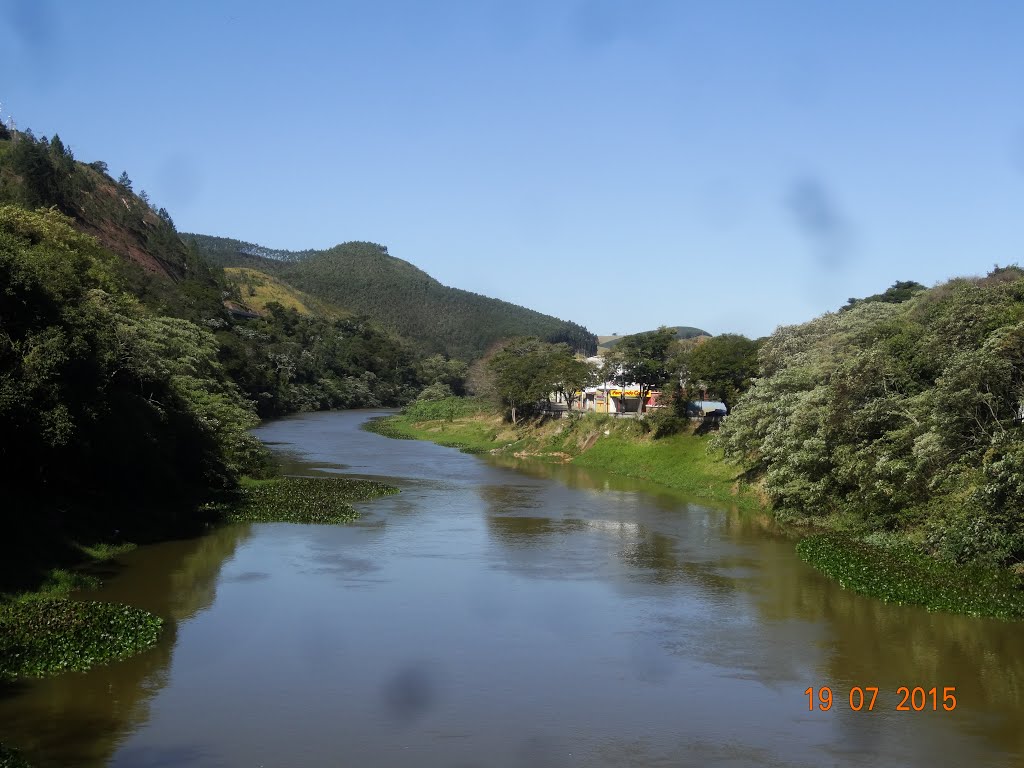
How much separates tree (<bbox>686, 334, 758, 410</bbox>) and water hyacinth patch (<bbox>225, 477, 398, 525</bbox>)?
843 inches

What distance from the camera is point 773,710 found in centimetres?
1936

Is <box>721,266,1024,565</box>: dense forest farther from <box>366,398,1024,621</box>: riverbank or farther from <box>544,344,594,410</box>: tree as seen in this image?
<box>544,344,594,410</box>: tree

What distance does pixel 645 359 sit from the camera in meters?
68.6

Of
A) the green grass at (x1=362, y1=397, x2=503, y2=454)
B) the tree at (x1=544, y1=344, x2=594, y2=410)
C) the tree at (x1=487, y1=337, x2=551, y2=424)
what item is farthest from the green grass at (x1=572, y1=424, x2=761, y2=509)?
the green grass at (x1=362, y1=397, x2=503, y2=454)

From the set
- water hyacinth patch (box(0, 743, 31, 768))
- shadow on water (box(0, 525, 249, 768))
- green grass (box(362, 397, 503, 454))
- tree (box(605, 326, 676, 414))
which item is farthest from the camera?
green grass (box(362, 397, 503, 454))

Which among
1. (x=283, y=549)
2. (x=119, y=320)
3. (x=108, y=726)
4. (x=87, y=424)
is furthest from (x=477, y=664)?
(x=119, y=320)

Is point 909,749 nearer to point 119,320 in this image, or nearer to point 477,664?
point 477,664

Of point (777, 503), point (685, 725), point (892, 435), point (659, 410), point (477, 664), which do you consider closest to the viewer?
point (685, 725)

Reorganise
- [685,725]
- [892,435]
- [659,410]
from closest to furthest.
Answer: [685,725] → [892,435] → [659,410]

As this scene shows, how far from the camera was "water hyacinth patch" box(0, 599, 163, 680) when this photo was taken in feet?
65.6

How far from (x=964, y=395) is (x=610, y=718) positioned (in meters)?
17.1
